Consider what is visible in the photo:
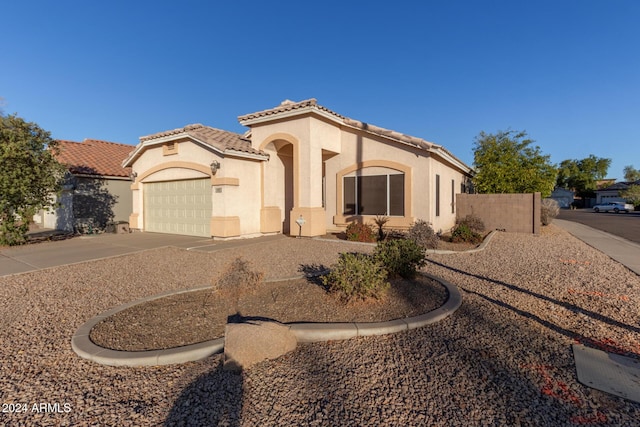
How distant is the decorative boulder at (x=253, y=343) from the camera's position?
133 inches

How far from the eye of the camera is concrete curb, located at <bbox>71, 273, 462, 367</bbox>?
353 centimetres

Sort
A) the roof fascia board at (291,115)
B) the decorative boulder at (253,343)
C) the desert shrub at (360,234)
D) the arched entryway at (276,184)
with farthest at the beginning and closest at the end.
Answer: the arched entryway at (276,184) < the roof fascia board at (291,115) < the desert shrub at (360,234) < the decorative boulder at (253,343)

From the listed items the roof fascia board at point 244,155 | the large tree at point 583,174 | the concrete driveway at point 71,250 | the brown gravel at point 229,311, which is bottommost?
→ the brown gravel at point 229,311

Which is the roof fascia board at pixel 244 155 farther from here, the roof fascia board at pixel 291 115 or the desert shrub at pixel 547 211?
the desert shrub at pixel 547 211

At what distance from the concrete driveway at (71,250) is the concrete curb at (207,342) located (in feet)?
18.6

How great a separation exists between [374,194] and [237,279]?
8.92 metres

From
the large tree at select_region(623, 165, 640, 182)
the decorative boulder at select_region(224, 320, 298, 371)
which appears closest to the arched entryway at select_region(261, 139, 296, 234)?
the decorative boulder at select_region(224, 320, 298, 371)

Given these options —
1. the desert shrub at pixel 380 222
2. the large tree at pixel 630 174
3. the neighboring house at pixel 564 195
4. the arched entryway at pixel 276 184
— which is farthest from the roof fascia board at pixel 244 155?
the large tree at pixel 630 174

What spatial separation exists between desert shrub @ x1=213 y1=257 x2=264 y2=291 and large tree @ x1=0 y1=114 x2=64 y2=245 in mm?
10640

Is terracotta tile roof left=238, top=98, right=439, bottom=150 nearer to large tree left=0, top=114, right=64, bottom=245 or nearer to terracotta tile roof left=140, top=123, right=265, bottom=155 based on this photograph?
terracotta tile roof left=140, top=123, right=265, bottom=155

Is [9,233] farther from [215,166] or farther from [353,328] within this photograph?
[353,328]

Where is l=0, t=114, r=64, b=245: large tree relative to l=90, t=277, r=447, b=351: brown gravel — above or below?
above

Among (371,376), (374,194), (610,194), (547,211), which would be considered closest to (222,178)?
(374,194)

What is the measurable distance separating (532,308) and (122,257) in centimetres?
1031
